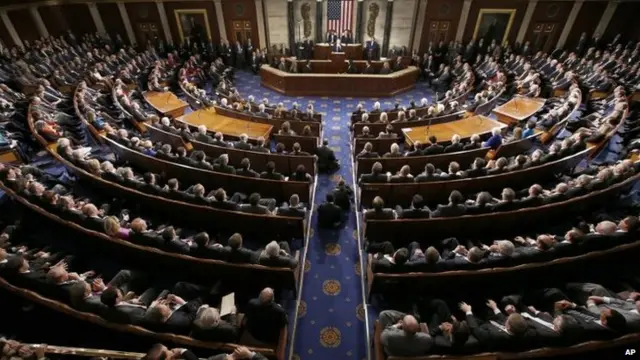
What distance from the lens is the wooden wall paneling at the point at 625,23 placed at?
12891 millimetres

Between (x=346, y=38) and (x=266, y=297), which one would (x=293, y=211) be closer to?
(x=266, y=297)

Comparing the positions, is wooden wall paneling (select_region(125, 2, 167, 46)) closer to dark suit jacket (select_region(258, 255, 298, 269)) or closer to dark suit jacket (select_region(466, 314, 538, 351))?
dark suit jacket (select_region(258, 255, 298, 269))

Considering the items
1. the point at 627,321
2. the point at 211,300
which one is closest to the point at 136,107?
the point at 211,300

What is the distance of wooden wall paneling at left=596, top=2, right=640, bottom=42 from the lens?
508 inches

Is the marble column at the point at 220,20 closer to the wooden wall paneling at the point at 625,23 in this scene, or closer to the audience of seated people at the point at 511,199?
the audience of seated people at the point at 511,199

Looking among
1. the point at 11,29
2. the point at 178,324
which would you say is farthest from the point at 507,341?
the point at 11,29

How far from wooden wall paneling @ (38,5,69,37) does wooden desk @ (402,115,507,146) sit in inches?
639

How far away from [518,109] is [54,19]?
738 inches

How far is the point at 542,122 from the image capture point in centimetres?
749

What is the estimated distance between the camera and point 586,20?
44.8ft

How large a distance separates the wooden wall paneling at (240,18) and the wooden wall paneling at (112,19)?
5.10 meters

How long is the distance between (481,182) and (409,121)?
9.84 feet

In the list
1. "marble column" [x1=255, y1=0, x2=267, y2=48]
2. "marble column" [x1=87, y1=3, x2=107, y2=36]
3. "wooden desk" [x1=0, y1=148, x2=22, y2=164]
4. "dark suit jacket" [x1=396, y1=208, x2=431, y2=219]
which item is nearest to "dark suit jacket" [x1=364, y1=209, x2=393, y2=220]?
"dark suit jacket" [x1=396, y1=208, x2=431, y2=219]

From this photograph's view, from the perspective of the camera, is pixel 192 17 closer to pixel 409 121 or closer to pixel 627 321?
pixel 409 121
